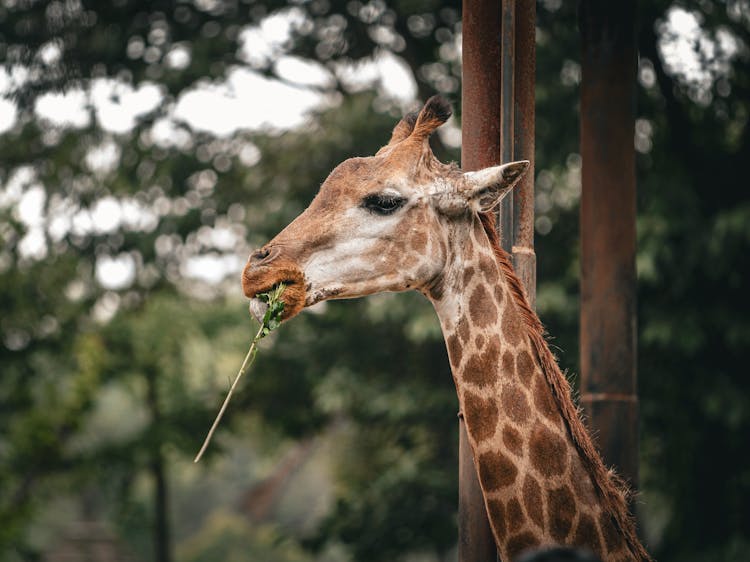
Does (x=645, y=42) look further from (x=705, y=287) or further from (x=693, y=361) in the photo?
(x=693, y=361)

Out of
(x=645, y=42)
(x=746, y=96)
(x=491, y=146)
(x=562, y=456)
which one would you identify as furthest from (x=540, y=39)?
(x=562, y=456)

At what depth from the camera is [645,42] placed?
10.3m

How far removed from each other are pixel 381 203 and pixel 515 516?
1.33 m

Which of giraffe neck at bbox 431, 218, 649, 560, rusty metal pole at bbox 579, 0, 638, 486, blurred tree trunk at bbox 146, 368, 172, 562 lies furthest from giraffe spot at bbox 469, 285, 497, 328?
blurred tree trunk at bbox 146, 368, 172, 562

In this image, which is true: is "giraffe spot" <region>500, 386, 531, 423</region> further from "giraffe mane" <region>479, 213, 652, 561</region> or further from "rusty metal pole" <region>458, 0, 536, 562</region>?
"rusty metal pole" <region>458, 0, 536, 562</region>

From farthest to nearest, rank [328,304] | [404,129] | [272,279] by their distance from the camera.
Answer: [328,304], [404,129], [272,279]

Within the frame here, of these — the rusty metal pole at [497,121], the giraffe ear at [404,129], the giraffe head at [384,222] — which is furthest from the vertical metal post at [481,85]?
the giraffe head at [384,222]

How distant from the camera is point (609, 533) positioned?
371 cm

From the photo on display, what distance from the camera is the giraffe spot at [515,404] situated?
12.4ft

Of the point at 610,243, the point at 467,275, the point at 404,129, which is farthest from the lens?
the point at 610,243

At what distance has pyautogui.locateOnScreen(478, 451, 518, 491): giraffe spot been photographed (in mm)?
3730

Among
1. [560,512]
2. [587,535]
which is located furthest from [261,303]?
[587,535]

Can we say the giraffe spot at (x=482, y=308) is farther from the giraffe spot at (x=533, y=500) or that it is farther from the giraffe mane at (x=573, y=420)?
the giraffe spot at (x=533, y=500)

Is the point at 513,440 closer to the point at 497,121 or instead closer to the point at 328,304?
the point at 497,121
